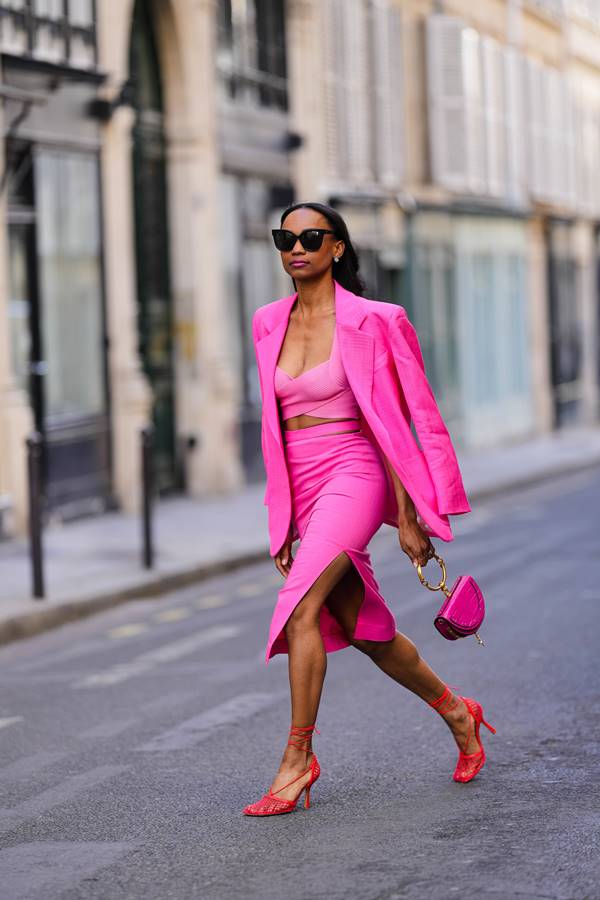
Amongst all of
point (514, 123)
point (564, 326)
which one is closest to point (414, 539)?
point (514, 123)

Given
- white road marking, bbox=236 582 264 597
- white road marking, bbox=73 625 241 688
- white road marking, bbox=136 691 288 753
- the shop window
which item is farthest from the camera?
the shop window

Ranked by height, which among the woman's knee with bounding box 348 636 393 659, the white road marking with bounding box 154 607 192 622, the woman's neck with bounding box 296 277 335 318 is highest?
the woman's neck with bounding box 296 277 335 318

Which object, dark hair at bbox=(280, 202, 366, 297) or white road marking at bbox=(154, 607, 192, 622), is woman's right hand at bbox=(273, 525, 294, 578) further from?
white road marking at bbox=(154, 607, 192, 622)

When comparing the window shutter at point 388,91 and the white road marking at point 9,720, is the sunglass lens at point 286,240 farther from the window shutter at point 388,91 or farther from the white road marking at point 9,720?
the window shutter at point 388,91

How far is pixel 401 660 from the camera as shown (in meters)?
5.93

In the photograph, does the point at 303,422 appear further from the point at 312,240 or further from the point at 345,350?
the point at 312,240

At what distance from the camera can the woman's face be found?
5.81 metres

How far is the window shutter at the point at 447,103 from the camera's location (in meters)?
27.5

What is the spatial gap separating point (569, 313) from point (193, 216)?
17.2 metres

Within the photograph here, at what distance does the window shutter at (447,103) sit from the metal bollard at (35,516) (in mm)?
16880

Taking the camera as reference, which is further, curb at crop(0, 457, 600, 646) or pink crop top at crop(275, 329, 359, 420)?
curb at crop(0, 457, 600, 646)

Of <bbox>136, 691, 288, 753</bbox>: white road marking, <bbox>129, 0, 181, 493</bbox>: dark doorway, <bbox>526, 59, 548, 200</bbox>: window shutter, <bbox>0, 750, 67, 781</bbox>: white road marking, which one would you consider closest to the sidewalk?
<bbox>129, 0, 181, 493</bbox>: dark doorway

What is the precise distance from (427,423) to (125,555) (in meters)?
8.50

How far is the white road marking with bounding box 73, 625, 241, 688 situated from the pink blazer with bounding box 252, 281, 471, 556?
10.6 feet
